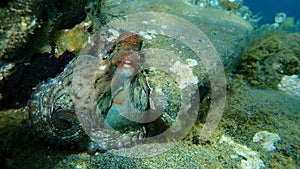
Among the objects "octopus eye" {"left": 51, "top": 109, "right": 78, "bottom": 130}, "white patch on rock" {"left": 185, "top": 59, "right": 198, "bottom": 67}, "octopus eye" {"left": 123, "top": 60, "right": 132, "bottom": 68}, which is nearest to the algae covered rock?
"white patch on rock" {"left": 185, "top": 59, "right": 198, "bottom": 67}

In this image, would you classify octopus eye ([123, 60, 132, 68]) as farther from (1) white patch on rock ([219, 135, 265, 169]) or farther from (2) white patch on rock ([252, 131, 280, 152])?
(2) white patch on rock ([252, 131, 280, 152])

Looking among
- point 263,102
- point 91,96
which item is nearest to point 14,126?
point 91,96

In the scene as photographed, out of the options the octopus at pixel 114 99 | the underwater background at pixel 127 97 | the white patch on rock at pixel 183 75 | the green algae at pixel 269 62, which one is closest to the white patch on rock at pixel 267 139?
the underwater background at pixel 127 97

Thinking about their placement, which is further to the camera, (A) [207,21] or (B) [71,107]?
(A) [207,21]

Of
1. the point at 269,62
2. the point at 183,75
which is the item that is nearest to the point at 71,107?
the point at 183,75

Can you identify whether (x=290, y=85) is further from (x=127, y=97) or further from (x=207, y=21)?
(x=127, y=97)
